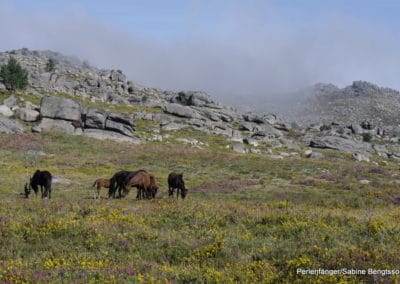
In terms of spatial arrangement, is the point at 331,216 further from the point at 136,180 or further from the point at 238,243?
the point at 136,180

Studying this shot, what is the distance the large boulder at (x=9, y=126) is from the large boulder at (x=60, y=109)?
646cm

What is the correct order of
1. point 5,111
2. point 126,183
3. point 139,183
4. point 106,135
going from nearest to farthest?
1. point 126,183
2. point 139,183
3. point 106,135
4. point 5,111

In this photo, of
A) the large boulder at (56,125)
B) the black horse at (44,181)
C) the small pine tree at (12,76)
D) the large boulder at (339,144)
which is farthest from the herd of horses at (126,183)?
the small pine tree at (12,76)

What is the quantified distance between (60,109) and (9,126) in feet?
32.3

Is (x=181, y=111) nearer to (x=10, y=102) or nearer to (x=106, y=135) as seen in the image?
(x=106, y=135)

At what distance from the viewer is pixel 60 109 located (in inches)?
2657

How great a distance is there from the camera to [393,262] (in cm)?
932

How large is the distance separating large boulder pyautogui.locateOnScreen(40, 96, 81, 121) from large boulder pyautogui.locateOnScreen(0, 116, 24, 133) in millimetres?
6464

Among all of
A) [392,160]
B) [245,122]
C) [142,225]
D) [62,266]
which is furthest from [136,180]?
[245,122]

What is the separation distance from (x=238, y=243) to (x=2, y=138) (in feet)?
159

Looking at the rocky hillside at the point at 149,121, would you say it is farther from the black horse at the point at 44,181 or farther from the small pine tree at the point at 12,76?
the black horse at the point at 44,181

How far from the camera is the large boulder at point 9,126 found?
57.9 m

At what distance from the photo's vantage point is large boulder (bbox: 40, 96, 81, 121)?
66.8 meters

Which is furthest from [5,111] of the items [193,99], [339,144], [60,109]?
[339,144]
